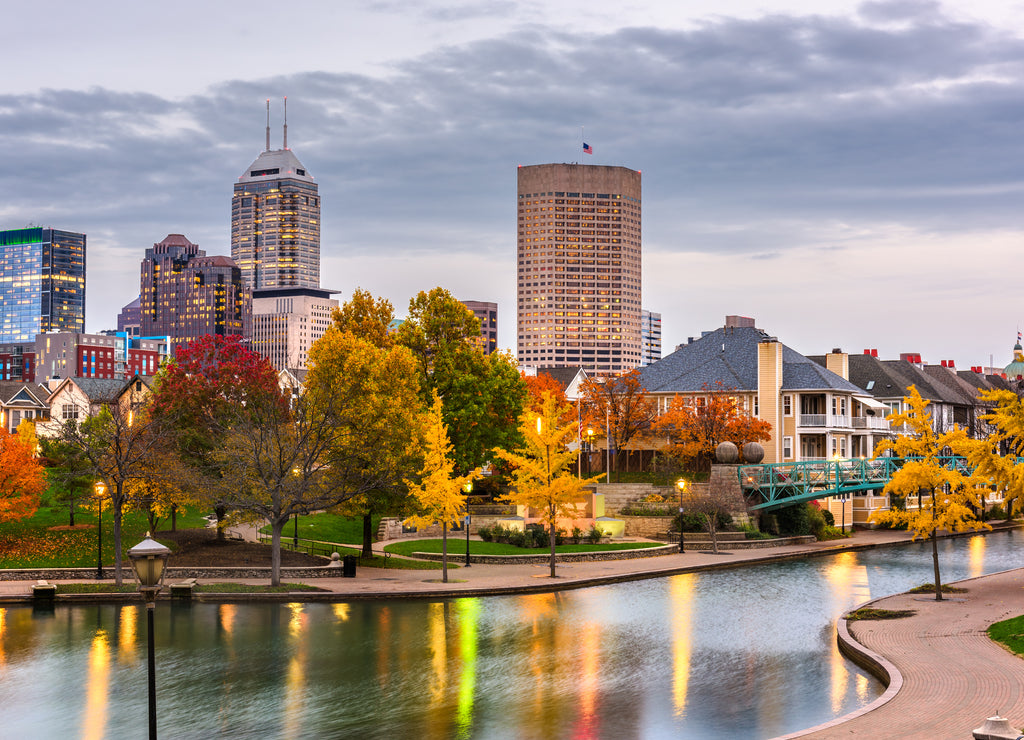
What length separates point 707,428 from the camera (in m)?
75.2

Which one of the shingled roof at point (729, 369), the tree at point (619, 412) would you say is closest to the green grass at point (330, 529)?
the tree at point (619, 412)

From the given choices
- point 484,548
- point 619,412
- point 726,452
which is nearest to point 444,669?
point 484,548

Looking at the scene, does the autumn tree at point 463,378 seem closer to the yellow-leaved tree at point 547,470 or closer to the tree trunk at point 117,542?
the yellow-leaved tree at point 547,470

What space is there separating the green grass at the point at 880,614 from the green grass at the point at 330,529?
32.4 metres

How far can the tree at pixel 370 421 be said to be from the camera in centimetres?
4541

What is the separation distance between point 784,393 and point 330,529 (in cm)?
3768

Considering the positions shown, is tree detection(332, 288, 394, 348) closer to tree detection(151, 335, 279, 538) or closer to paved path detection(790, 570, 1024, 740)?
tree detection(151, 335, 279, 538)

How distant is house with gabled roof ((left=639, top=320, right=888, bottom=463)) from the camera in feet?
262

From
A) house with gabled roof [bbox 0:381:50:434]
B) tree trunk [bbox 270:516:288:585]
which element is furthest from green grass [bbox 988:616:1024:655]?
house with gabled roof [bbox 0:381:50:434]

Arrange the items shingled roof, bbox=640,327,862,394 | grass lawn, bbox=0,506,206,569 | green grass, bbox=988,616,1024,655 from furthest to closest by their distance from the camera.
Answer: shingled roof, bbox=640,327,862,394
grass lawn, bbox=0,506,206,569
green grass, bbox=988,616,1024,655

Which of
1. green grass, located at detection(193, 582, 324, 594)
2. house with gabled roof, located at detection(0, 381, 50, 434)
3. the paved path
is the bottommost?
green grass, located at detection(193, 582, 324, 594)

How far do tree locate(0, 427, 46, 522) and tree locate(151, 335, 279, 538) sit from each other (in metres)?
6.29

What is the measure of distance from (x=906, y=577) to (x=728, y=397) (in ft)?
101

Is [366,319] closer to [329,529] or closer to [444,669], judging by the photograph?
[329,529]
